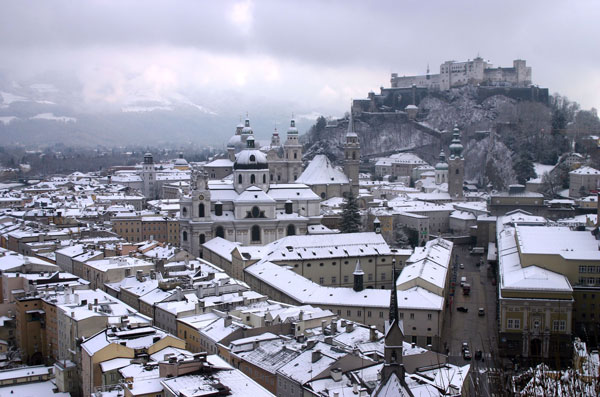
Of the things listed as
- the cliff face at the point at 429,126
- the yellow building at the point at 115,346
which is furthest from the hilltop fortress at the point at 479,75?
the yellow building at the point at 115,346

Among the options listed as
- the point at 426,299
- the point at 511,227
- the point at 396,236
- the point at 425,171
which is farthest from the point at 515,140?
the point at 426,299

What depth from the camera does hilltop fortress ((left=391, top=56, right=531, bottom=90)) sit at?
126 meters

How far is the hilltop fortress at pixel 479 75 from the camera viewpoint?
12619cm

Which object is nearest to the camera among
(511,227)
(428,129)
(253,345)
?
(253,345)

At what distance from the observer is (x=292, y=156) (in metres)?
84.2

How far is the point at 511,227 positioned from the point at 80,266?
31.8m

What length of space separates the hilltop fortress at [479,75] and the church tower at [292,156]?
172 feet

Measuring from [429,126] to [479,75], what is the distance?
46.5 feet

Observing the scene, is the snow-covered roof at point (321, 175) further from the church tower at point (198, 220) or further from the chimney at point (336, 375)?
the chimney at point (336, 375)

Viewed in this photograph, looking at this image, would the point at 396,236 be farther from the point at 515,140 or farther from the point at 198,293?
the point at 515,140

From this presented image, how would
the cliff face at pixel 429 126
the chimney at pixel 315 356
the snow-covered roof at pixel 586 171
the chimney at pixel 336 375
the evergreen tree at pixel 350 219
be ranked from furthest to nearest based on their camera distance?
the cliff face at pixel 429 126
the snow-covered roof at pixel 586 171
the evergreen tree at pixel 350 219
the chimney at pixel 315 356
the chimney at pixel 336 375

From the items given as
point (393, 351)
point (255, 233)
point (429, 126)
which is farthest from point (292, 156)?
point (393, 351)

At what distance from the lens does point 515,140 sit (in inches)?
4053

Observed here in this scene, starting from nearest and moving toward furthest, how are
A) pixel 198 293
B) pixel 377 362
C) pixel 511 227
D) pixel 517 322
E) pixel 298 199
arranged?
pixel 377 362 → pixel 517 322 → pixel 198 293 → pixel 511 227 → pixel 298 199
